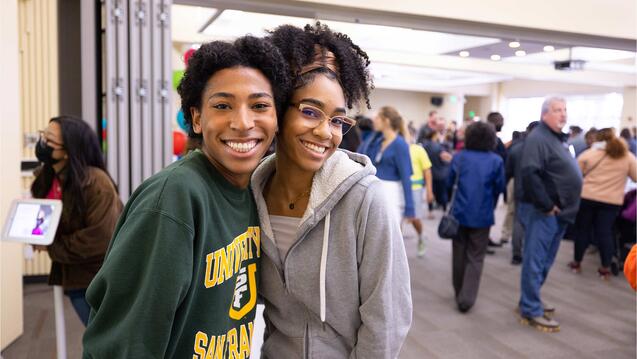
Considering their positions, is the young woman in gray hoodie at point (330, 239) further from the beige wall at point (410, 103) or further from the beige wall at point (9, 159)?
the beige wall at point (410, 103)

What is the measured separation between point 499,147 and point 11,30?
12.0 feet

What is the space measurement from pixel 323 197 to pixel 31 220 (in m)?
1.76

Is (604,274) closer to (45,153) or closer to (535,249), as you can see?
(535,249)

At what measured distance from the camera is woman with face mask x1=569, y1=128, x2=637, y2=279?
17.1 ft

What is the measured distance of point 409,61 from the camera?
862 cm

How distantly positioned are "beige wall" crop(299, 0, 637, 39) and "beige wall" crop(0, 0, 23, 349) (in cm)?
211

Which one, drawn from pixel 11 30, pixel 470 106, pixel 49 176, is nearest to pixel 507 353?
pixel 470 106

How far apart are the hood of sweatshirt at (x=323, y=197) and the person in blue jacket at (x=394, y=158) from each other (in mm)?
3583

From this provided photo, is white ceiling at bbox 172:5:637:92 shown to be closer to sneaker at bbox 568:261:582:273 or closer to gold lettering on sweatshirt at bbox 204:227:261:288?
sneaker at bbox 568:261:582:273

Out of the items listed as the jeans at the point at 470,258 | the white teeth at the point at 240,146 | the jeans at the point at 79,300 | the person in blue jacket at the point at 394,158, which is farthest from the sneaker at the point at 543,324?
the white teeth at the point at 240,146

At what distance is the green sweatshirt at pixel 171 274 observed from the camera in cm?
92

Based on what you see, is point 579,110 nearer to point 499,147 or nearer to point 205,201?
point 499,147

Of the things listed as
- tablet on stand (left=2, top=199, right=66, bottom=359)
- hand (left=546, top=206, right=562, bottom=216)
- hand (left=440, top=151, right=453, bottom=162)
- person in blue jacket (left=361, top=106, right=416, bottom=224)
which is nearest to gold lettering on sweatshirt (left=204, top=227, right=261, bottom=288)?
tablet on stand (left=2, top=199, right=66, bottom=359)

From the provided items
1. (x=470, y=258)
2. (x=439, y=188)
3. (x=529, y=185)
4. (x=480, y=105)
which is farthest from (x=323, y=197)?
(x=439, y=188)
